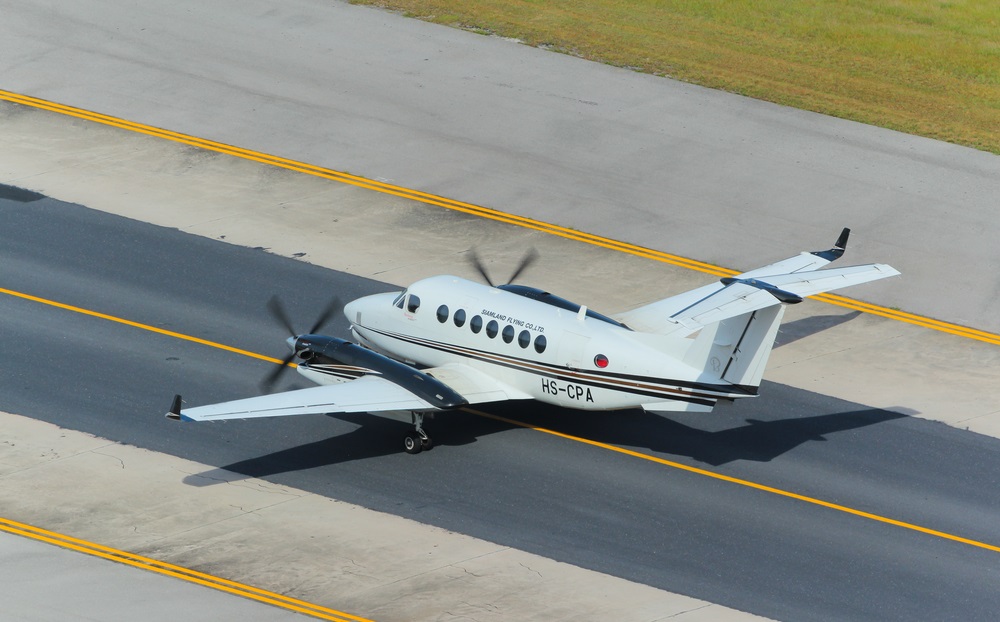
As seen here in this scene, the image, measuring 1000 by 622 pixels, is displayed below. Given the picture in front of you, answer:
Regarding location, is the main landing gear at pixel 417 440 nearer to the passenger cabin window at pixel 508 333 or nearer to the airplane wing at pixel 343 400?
the airplane wing at pixel 343 400

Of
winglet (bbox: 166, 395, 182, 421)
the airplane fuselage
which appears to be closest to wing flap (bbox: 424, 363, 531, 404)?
the airplane fuselage

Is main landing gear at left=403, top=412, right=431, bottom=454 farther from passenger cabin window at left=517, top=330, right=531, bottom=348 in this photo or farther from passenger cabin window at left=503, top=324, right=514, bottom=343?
passenger cabin window at left=517, top=330, right=531, bottom=348

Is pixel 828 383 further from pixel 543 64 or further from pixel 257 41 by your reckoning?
pixel 257 41

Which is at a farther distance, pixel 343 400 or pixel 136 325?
pixel 136 325

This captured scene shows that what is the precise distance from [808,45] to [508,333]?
25.5 metres

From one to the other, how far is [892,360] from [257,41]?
976 inches

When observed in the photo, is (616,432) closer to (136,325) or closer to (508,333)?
(508,333)

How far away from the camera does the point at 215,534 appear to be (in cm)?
2405

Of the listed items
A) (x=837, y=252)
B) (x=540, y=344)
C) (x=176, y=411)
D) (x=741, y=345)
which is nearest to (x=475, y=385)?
(x=540, y=344)

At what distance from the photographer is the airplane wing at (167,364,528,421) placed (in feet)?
80.0

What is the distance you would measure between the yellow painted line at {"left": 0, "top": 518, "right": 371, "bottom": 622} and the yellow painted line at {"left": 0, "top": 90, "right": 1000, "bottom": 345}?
16.0 meters

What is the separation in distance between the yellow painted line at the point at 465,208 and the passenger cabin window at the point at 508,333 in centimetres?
931

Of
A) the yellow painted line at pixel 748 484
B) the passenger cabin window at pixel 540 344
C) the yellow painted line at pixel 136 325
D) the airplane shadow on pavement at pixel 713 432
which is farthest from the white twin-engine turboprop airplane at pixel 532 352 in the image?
the yellow painted line at pixel 136 325

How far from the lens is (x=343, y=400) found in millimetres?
25375
